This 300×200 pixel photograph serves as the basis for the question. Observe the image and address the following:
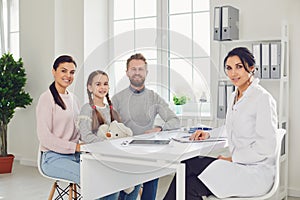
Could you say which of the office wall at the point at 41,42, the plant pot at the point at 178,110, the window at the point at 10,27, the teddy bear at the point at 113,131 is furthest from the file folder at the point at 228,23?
the window at the point at 10,27

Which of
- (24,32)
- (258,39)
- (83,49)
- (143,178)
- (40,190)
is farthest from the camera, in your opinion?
(24,32)

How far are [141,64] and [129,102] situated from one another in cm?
22

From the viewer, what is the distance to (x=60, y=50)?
4984 millimetres

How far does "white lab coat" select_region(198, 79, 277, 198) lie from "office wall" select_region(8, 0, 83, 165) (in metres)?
3.04

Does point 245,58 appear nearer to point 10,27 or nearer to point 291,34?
point 291,34

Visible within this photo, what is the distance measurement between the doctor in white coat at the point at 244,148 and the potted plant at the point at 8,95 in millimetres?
2770

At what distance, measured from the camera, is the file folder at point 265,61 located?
3.48m

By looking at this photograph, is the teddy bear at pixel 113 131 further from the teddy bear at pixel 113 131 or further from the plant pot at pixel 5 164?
the plant pot at pixel 5 164

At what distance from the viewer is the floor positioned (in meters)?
3.62

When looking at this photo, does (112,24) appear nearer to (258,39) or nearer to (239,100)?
(258,39)

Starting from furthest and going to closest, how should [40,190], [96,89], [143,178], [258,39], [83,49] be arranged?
1. [83,49]
2. [40,190]
3. [258,39]
4. [143,178]
5. [96,89]

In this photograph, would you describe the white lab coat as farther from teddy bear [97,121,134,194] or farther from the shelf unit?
the shelf unit

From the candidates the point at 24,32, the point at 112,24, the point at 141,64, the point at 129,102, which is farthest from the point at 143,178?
the point at 24,32

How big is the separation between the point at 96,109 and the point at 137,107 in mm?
266
